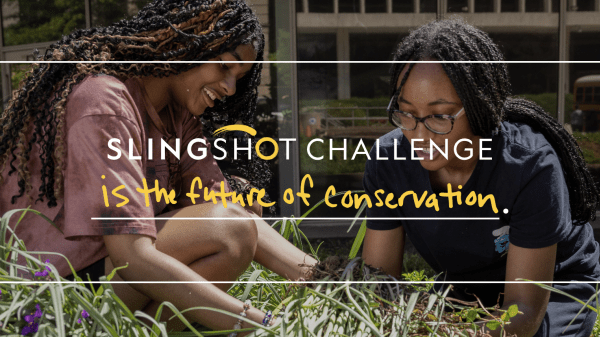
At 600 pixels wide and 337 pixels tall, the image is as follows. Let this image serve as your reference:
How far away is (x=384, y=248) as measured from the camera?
1.78 m

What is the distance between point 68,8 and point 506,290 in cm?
516

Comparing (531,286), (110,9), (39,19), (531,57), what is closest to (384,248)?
(531,286)

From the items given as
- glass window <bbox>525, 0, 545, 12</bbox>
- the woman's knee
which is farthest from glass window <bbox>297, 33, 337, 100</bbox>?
the woman's knee

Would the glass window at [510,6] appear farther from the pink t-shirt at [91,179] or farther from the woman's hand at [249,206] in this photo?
the pink t-shirt at [91,179]

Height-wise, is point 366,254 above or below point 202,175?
below

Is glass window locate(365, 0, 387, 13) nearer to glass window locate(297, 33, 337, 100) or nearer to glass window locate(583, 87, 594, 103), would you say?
glass window locate(297, 33, 337, 100)

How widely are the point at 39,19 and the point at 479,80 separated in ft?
17.5

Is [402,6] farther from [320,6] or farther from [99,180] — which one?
[99,180]

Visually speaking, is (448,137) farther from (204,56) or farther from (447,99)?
(204,56)

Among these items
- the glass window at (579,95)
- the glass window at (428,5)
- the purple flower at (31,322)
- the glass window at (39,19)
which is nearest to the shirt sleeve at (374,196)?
the purple flower at (31,322)

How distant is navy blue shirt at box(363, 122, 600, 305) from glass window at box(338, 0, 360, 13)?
3.43m

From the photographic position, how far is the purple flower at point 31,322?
1.15 metres

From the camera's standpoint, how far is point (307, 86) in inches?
201

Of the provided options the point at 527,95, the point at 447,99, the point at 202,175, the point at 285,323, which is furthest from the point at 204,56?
the point at 527,95
